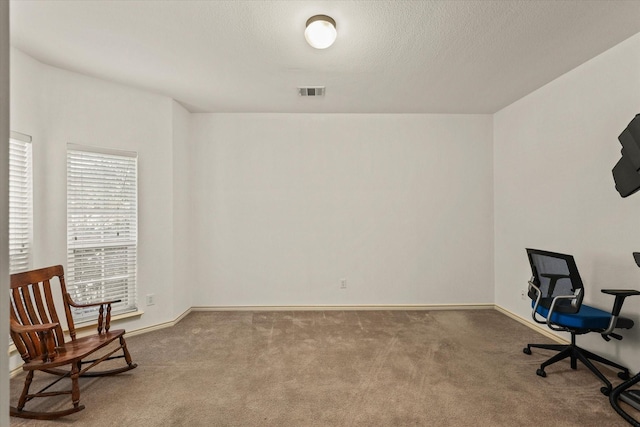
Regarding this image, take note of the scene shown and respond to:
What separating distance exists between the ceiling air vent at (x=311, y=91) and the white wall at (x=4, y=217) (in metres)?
3.06

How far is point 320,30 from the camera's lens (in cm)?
223

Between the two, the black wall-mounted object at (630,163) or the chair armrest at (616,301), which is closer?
the black wall-mounted object at (630,163)

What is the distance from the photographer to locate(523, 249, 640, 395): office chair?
2410 millimetres

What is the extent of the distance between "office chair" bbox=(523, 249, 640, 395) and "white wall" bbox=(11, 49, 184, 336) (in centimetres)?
393

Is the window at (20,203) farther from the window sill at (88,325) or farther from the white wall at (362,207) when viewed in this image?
the white wall at (362,207)

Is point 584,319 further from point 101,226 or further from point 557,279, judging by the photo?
point 101,226

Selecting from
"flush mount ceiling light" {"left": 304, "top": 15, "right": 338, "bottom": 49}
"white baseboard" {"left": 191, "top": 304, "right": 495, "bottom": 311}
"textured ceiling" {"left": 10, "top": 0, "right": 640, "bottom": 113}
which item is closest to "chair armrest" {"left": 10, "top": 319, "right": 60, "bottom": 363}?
"textured ceiling" {"left": 10, "top": 0, "right": 640, "bottom": 113}

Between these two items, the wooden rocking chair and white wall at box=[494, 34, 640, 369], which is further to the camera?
white wall at box=[494, 34, 640, 369]

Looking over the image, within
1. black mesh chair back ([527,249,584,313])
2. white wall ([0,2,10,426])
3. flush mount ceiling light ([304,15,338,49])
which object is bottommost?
black mesh chair back ([527,249,584,313])

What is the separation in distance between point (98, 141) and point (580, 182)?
16.1ft

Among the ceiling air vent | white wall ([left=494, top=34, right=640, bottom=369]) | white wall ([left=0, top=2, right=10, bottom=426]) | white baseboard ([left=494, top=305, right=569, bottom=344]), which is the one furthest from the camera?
the ceiling air vent

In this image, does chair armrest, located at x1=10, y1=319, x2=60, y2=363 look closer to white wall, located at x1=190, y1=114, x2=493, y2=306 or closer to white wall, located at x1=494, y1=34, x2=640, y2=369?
white wall, located at x1=190, y1=114, x2=493, y2=306

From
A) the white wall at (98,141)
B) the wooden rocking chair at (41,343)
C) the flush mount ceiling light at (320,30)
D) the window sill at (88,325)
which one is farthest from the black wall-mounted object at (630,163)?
the window sill at (88,325)

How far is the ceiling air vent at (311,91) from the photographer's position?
348 centimetres
